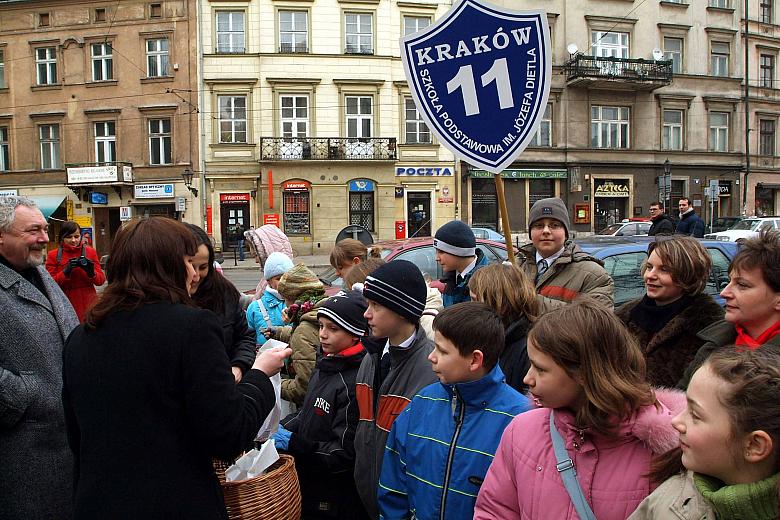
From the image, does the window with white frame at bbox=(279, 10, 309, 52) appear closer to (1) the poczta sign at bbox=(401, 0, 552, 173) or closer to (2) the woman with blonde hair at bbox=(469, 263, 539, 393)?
(1) the poczta sign at bbox=(401, 0, 552, 173)

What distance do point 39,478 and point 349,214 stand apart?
1104 inches

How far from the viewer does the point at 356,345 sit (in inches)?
131

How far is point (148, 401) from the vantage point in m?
1.94

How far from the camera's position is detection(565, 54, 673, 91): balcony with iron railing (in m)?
31.4

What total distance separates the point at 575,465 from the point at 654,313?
155 centimetres

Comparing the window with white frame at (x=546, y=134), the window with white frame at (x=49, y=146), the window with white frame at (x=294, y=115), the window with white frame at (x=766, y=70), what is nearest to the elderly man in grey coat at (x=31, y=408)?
the window with white frame at (x=294, y=115)

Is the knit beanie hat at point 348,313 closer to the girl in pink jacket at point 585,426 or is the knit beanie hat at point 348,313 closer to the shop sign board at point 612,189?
the girl in pink jacket at point 585,426

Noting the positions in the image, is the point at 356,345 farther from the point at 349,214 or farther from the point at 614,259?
the point at 349,214

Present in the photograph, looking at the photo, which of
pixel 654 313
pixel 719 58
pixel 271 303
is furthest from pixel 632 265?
pixel 719 58

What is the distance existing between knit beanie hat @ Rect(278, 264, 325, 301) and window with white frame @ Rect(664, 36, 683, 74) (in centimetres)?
3489

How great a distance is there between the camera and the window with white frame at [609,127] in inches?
1288

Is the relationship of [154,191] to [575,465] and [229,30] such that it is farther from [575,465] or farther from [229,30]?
[575,465]

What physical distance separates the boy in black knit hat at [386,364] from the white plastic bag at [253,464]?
43cm

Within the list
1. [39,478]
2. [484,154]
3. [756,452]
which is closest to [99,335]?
[39,478]
